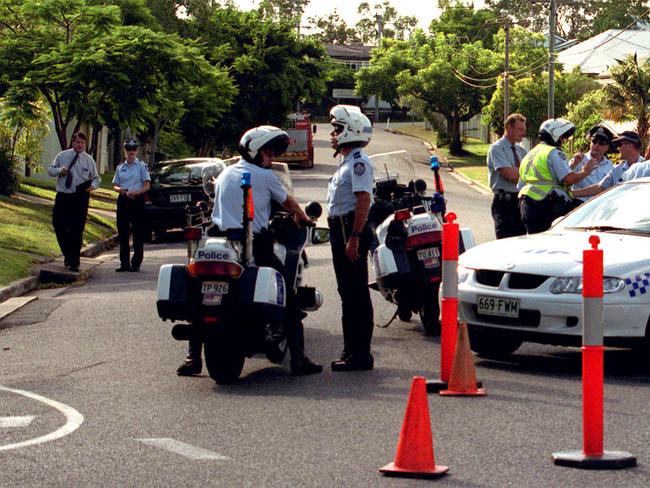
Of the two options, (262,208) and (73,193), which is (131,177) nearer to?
(73,193)

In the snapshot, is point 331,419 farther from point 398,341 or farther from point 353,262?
point 398,341

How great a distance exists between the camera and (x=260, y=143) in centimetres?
1054

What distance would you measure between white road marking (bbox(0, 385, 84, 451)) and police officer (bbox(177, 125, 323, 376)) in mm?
1254

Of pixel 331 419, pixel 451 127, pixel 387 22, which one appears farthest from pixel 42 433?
pixel 387 22

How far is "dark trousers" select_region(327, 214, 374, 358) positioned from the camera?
34.9 feet

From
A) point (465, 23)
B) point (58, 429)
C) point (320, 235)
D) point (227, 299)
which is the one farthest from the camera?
point (465, 23)

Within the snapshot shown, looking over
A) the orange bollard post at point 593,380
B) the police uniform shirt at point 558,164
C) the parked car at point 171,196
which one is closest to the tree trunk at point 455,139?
the parked car at point 171,196

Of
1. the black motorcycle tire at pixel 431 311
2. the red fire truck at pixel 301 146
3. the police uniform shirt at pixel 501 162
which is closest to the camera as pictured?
the black motorcycle tire at pixel 431 311

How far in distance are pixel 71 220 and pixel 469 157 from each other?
61.0 metres

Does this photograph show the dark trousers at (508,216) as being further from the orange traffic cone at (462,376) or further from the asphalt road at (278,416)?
the orange traffic cone at (462,376)

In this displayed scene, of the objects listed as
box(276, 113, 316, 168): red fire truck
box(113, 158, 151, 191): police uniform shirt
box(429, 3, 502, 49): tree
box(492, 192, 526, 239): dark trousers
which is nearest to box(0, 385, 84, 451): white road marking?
box(492, 192, 526, 239): dark trousers

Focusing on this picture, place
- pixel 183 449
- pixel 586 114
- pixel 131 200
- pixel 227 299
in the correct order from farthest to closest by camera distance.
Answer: pixel 586 114 < pixel 131 200 < pixel 227 299 < pixel 183 449

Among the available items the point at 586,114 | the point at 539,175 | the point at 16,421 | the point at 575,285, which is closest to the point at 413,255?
the point at 575,285

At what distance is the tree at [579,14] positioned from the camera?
12669 cm
